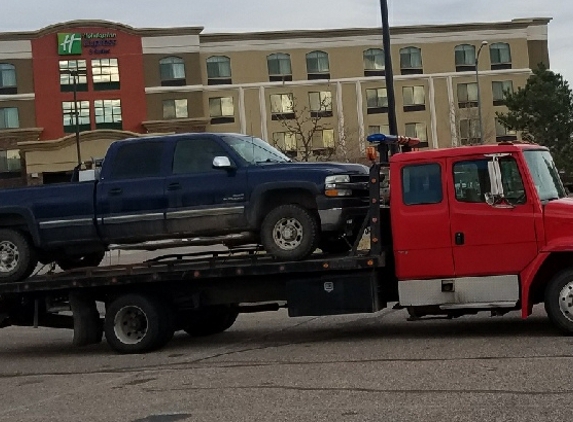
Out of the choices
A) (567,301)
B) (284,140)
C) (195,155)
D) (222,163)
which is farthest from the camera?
(284,140)

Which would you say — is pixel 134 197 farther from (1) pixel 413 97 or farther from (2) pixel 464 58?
(2) pixel 464 58

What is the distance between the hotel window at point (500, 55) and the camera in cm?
7388

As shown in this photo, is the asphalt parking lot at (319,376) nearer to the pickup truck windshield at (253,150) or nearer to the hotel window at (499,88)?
the pickup truck windshield at (253,150)

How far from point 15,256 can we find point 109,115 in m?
56.2

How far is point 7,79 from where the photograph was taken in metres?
68.1

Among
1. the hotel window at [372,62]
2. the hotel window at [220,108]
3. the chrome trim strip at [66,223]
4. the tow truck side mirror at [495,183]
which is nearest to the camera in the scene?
the tow truck side mirror at [495,183]

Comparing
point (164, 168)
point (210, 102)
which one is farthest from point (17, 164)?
point (164, 168)

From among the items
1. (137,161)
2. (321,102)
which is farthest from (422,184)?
(321,102)

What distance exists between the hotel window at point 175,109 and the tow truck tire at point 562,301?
5926cm

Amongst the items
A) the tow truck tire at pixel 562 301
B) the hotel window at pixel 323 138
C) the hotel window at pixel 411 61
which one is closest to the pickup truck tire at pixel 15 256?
the tow truck tire at pixel 562 301

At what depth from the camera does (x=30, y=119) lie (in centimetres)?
6812

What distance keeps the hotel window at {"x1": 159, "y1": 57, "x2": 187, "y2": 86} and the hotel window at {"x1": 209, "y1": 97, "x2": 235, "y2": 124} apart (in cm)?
263

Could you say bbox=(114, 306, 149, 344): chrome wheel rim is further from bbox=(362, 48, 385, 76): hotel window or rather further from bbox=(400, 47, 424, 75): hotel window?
bbox=(400, 47, 424, 75): hotel window

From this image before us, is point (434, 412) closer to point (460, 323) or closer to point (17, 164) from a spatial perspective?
point (460, 323)
